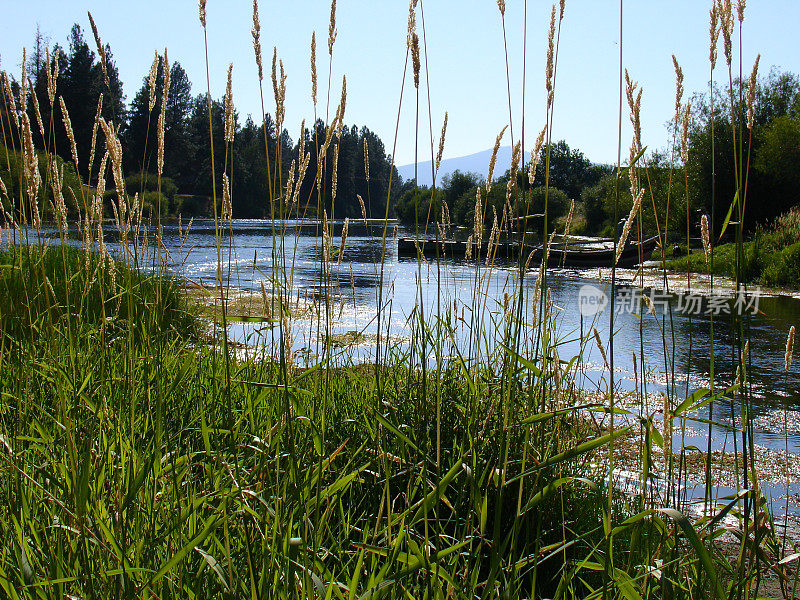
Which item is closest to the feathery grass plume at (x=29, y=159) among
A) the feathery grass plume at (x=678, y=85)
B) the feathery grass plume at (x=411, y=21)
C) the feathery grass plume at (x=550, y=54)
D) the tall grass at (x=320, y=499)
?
the tall grass at (x=320, y=499)

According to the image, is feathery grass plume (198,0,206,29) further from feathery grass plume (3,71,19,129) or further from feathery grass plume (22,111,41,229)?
feathery grass plume (3,71,19,129)

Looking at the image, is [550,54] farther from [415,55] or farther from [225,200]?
[225,200]

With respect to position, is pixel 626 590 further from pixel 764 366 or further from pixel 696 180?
pixel 696 180

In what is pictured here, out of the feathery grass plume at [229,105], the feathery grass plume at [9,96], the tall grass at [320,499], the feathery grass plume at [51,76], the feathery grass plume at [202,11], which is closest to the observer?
the tall grass at [320,499]

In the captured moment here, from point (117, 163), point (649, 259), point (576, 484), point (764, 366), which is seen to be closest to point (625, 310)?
point (764, 366)

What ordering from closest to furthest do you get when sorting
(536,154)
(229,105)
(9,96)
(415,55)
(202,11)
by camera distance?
(415,55) < (202,11) < (229,105) < (536,154) < (9,96)

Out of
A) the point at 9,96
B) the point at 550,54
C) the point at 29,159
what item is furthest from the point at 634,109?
the point at 9,96

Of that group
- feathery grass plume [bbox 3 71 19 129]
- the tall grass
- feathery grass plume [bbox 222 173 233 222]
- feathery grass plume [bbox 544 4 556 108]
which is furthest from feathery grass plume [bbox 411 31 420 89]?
feathery grass plume [bbox 3 71 19 129]

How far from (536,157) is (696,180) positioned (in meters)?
25.2

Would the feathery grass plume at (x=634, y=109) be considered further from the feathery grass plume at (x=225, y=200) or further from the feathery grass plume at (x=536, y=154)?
the feathery grass plume at (x=225, y=200)

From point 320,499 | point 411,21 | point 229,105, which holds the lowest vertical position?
point 320,499

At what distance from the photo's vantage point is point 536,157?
1572 millimetres

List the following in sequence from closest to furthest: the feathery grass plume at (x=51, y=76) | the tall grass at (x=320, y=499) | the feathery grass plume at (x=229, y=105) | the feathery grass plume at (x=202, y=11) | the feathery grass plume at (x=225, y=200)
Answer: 1. the tall grass at (x=320, y=499)
2. the feathery grass plume at (x=202, y=11)
3. the feathery grass plume at (x=229, y=105)
4. the feathery grass plume at (x=225, y=200)
5. the feathery grass plume at (x=51, y=76)

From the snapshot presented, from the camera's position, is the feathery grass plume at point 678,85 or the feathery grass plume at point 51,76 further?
the feathery grass plume at point 51,76
